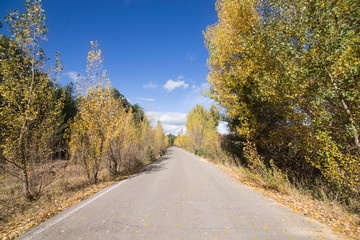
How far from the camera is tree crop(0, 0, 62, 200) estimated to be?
5039 millimetres

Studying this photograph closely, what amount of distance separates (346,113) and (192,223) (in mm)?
5047

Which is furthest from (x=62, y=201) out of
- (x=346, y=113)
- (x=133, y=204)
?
(x=346, y=113)

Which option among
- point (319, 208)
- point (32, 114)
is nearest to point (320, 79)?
point (319, 208)

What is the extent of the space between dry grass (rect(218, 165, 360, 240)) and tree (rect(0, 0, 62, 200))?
342 inches

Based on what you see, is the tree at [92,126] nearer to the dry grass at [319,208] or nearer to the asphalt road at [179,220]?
the asphalt road at [179,220]

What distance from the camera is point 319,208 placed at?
13.0 ft

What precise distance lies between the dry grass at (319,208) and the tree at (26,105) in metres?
8.70

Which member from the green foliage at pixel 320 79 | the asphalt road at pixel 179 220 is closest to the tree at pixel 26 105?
the asphalt road at pixel 179 220

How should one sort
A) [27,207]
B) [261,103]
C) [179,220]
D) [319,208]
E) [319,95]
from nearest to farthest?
[179,220] → [319,208] → [319,95] → [27,207] → [261,103]

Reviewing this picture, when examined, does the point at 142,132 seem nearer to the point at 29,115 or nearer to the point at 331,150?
the point at 29,115

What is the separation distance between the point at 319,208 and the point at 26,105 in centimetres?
958

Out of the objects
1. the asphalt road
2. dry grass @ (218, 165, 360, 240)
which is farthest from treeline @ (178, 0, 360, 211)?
the asphalt road

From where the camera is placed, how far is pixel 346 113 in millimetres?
4117

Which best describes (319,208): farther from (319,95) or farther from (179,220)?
(179,220)
